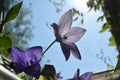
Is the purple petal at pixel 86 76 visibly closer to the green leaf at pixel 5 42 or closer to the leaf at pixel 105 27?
the green leaf at pixel 5 42

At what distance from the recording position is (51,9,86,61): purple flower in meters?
0.41

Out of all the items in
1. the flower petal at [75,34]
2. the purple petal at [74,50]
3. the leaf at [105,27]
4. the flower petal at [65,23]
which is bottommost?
the leaf at [105,27]

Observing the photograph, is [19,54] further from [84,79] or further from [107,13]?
[107,13]

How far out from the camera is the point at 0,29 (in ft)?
1.35

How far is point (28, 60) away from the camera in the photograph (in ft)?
1.26

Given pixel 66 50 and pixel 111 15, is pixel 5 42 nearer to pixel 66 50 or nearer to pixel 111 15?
pixel 66 50

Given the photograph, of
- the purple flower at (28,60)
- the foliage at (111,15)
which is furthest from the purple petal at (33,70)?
the foliage at (111,15)

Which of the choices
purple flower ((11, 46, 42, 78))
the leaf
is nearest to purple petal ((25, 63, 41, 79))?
purple flower ((11, 46, 42, 78))

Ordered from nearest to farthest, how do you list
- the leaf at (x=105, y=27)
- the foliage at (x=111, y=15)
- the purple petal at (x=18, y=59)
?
the purple petal at (x=18, y=59) → the foliage at (x=111, y=15) → the leaf at (x=105, y=27)

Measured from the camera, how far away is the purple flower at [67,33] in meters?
0.41

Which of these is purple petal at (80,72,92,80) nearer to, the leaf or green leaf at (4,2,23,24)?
green leaf at (4,2,23,24)

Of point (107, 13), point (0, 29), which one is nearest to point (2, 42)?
point (0, 29)

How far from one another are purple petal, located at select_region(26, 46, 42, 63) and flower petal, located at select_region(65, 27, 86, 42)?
0.18ft

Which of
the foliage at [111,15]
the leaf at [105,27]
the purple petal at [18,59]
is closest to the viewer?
the purple petal at [18,59]
